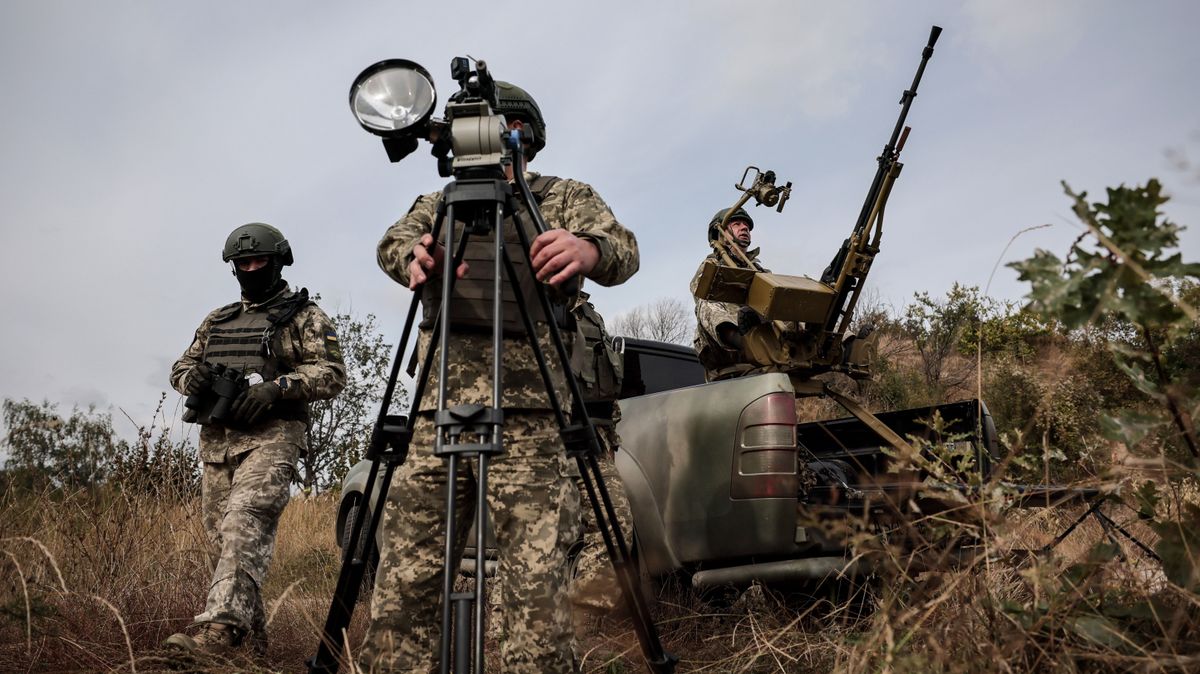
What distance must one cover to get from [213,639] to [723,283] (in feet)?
9.83

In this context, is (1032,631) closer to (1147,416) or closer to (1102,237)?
(1147,416)

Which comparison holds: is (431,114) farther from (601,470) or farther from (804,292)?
(804,292)

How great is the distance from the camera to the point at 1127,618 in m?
1.86

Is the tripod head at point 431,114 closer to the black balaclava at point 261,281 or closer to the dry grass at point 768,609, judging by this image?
the dry grass at point 768,609

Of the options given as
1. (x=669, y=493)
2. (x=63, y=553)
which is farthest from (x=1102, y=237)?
(x=63, y=553)

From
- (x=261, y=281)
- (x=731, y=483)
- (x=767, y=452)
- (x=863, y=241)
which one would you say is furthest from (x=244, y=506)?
(x=863, y=241)

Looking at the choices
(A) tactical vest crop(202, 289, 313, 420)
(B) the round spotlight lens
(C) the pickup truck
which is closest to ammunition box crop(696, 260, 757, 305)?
(C) the pickup truck

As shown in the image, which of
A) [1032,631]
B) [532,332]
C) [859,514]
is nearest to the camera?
[1032,631]

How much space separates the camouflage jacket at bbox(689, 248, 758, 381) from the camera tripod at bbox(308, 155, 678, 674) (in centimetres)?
287

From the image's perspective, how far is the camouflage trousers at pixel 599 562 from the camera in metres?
3.90

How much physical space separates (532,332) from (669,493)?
1961 millimetres

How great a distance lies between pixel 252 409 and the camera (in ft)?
13.4

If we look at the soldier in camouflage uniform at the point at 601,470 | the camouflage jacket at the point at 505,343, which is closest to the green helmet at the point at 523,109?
the camouflage jacket at the point at 505,343

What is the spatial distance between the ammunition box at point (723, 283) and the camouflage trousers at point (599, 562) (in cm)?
115
